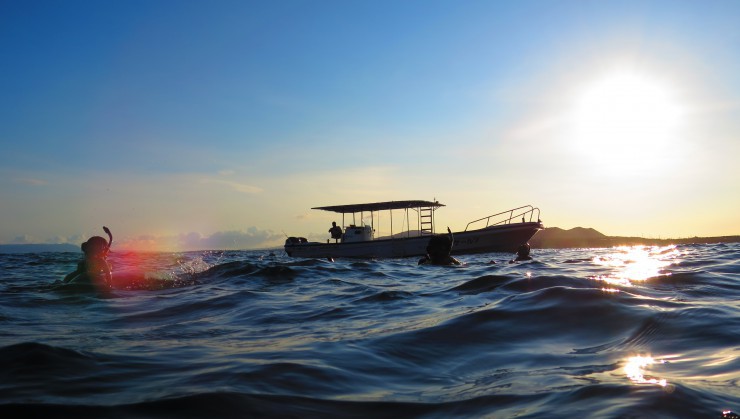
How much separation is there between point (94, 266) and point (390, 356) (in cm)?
861

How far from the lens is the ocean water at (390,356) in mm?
2945

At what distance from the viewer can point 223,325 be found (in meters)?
6.52

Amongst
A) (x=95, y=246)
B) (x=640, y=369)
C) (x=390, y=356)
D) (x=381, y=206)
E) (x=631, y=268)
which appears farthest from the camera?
(x=381, y=206)

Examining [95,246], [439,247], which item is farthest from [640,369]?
[439,247]

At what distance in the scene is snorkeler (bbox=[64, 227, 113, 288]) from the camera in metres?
10.9

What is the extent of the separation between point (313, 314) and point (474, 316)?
2305mm

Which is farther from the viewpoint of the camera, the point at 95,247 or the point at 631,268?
the point at 631,268

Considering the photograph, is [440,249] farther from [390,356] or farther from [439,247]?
[390,356]

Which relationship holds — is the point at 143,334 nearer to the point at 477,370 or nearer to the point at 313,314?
the point at 313,314

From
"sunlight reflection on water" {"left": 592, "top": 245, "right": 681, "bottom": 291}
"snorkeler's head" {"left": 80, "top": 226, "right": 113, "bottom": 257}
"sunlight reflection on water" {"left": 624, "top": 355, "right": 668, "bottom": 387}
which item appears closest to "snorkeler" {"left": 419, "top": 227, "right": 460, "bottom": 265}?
"sunlight reflection on water" {"left": 592, "top": 245, "right": 681, "bottom": 291}

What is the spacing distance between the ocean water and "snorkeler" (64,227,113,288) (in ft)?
7.31

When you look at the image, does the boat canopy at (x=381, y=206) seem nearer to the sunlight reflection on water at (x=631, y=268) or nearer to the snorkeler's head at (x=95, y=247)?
the sunlight reflection on water at (x=631, y=268)

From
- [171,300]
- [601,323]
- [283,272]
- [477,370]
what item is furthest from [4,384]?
[283,272]

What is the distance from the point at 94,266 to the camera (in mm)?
10906
